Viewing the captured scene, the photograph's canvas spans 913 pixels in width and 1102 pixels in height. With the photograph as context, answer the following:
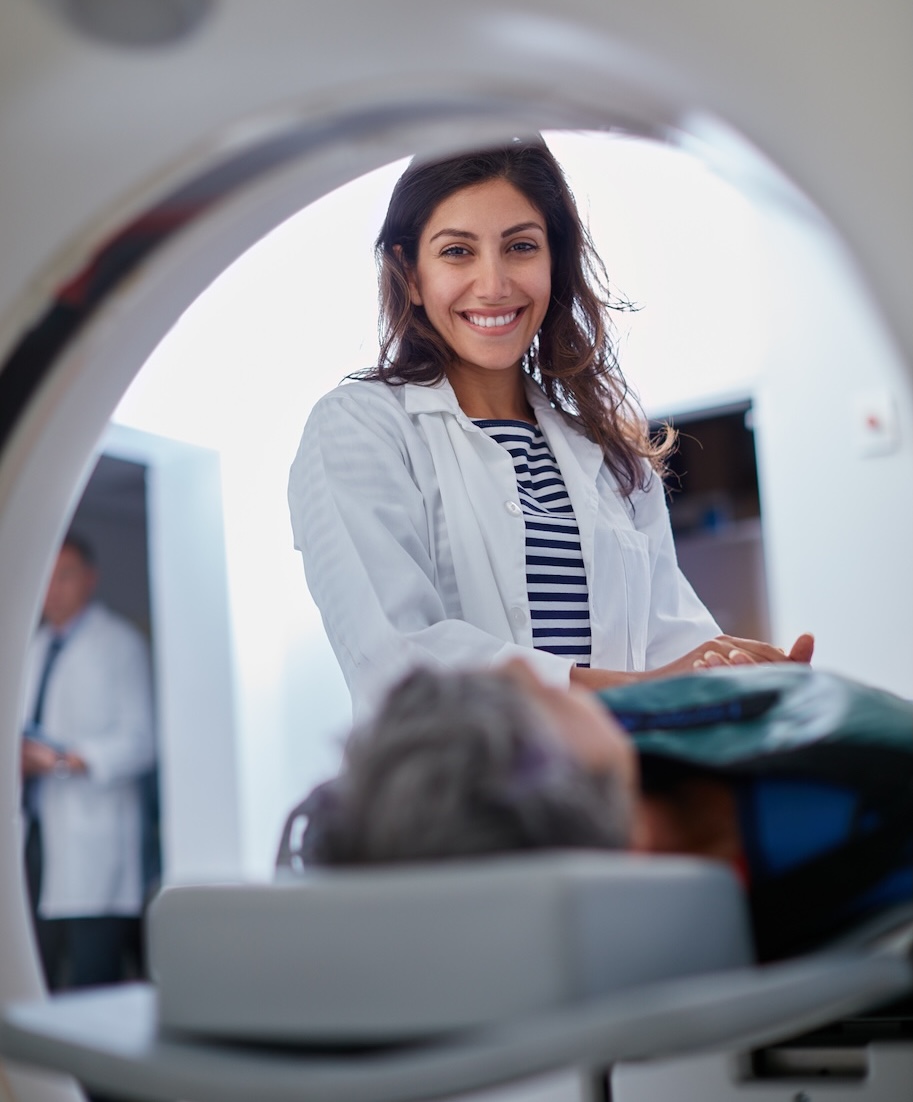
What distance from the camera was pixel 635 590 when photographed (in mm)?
1323

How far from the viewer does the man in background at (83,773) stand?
9.52ft

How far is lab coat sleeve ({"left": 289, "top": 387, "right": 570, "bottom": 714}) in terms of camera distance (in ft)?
3.53

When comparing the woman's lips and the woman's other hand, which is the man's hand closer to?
the woman's lips

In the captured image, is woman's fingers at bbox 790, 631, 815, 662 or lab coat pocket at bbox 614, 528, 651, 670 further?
lab coat pocket at bbox 614, 528, 651, 670

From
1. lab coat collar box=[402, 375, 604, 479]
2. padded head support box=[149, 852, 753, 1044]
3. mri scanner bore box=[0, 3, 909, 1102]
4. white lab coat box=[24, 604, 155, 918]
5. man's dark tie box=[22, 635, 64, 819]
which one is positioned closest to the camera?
padded head support box=[149, 852, 753, 1044]

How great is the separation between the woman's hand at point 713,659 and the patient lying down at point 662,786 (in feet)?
0.59

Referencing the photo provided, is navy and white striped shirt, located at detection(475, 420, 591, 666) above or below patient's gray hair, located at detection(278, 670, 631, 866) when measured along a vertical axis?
above

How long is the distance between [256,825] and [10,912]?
9.82 ft

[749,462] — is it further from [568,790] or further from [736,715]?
[568,790]

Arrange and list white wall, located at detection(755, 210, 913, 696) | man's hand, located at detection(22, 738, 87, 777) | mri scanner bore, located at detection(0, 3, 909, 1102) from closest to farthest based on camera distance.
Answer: mri scanner bore, located at detection(0, 3, 909, 1102)
white wall, located at detection(755, 210, 913, 696)
man's hand, located at detection(22, 738, 87, 777)

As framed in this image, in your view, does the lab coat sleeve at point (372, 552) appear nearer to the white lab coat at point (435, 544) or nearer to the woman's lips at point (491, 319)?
the white lab coat at point (435, 544)

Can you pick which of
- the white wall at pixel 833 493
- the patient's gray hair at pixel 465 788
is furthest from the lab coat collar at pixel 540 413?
the white wall at pixel 833 493

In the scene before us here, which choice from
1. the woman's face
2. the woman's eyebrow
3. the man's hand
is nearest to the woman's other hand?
the woman's face

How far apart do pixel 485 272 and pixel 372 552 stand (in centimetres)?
37
